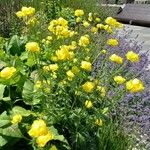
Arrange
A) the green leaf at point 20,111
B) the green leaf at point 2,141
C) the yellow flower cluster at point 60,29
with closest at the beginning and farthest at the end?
the green leaf at point 2,141
the green leaf at point 20,111
the yellow flower cluster at point 60,29

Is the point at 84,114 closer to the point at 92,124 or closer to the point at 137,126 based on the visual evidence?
the point at 92,124

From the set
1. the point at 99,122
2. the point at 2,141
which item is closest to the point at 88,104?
the point at 99,122

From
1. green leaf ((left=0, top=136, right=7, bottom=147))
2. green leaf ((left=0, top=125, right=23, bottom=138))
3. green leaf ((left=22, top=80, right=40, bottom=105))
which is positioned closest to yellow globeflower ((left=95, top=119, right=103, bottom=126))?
green leaf ((left=22, top=80, right=40, bottom=105))

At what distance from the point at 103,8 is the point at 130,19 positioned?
3.65 feet

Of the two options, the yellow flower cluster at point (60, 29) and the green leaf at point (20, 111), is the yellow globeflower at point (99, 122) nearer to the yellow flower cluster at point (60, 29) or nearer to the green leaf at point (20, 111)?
the green leaf at point (20, 111)

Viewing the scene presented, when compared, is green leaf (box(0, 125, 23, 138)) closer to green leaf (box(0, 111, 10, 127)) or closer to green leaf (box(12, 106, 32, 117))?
green leaf (box(0, 111, 10, 127))

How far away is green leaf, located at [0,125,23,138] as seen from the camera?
3.25m

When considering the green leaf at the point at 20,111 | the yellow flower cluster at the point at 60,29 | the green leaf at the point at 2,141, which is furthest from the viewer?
the yellow flower cluster at the point at 60,29

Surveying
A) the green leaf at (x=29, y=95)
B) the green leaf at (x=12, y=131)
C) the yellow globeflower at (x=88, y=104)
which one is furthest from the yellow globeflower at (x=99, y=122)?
the green leaf at (x=12, y=131)

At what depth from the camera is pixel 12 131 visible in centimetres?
326

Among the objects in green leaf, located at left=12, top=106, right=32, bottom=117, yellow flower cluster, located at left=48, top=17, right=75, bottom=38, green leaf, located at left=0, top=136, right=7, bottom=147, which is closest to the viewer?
green leaf, located at left=0, top=136, right=7, bottom=147

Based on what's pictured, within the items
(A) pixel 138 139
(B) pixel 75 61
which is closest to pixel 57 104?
(B) pixel 75 61

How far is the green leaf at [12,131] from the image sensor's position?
3246 millimetres

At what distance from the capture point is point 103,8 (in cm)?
1139
